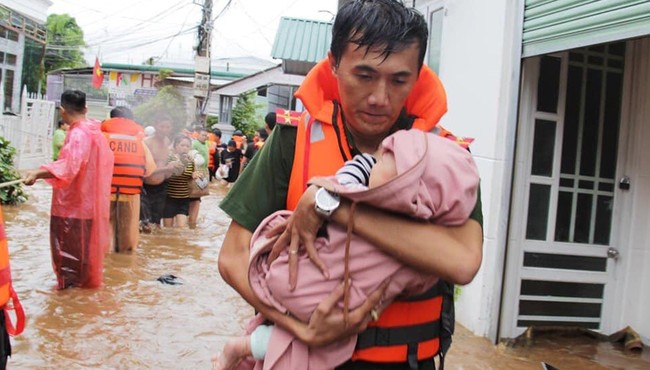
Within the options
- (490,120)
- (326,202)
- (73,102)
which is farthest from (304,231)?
(73,102)

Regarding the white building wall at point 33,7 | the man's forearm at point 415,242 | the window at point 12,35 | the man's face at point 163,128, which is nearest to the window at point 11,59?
the window at point 12,35

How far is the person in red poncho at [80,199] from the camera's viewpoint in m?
5.70

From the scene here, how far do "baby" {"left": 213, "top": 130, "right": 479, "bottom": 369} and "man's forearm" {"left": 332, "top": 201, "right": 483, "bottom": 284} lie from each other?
3 cm

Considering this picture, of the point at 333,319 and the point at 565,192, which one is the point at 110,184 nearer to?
the point at 565,192

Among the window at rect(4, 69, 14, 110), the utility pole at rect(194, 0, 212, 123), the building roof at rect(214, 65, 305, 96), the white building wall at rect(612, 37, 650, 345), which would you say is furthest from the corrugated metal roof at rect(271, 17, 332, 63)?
the window at rect(4, 69, 14, 110)

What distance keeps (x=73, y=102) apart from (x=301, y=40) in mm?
6163

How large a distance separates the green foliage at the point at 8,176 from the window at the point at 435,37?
751cm

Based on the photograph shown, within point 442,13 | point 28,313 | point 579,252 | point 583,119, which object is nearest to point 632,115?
point 583,119

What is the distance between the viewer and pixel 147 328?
5.45 meters

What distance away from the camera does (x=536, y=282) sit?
5.38 meters

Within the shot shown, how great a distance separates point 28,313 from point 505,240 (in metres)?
4.11

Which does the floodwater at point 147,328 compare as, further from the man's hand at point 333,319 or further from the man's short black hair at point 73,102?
the man's hand at point 333,319

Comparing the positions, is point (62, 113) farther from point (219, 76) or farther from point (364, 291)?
point (219, 76)

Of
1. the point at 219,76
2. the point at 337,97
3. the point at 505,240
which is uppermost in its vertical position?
the point at 219,76
